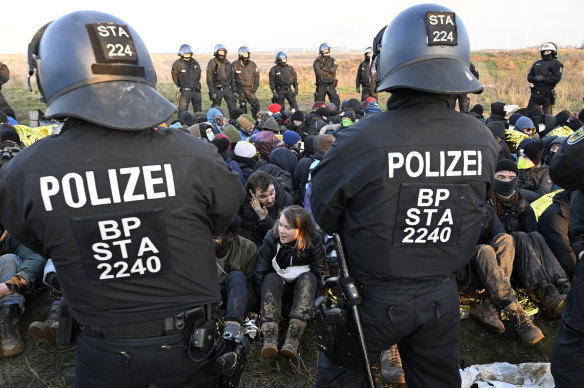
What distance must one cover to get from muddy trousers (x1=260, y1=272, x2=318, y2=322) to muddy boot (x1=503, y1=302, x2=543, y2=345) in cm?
144

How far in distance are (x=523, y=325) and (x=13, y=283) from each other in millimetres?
3894

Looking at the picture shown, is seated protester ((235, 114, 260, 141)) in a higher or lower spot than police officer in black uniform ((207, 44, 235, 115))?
lower

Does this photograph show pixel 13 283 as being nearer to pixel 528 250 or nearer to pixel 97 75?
pixel 97 75

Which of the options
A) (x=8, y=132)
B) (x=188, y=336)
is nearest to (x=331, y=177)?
(x=188, y=336)

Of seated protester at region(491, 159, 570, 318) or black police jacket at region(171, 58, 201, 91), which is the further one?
black police jacket at region(171, 58, 201, 91)

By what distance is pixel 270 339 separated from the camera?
121 inches

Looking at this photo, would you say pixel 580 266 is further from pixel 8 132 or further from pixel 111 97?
pixel 8 132

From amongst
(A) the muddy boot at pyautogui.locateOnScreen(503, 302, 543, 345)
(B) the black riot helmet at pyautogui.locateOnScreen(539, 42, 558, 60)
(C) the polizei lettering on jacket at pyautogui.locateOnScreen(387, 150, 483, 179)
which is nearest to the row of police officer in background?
(B) the black riot helmet at pyautogui.locateOnScreen(539, 42, 558, 60)

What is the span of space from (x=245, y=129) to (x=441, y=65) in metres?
6.79

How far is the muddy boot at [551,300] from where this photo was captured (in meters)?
3.34

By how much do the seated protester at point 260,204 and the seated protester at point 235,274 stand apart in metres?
0.45

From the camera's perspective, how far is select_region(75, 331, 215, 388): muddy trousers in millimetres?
1647

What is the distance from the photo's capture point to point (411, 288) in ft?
6.33

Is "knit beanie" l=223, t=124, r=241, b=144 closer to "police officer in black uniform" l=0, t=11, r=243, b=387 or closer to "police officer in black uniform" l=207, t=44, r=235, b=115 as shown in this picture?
"police officer in black uniform" l=0, t=11, r=243, b=387
